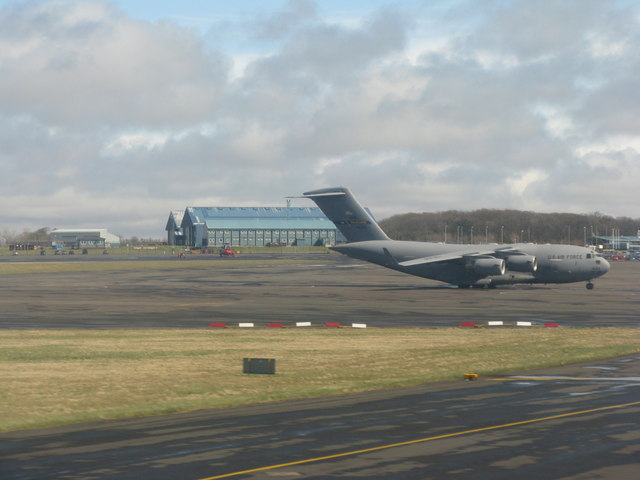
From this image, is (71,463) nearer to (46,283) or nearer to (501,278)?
(501,278)

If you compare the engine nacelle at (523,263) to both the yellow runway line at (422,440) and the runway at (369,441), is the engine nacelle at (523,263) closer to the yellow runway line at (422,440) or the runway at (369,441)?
the runway at (369,441)

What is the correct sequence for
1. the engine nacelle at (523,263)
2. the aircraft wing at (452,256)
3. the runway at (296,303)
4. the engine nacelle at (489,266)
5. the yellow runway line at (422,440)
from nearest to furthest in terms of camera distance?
the yellow runway line at (422,440), the runway at (296,303), the engine nacelle at (489,266), the engine nacelle at (523,263), the aircraft wing at (452,256)

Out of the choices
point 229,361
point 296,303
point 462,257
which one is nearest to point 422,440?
point 229,361

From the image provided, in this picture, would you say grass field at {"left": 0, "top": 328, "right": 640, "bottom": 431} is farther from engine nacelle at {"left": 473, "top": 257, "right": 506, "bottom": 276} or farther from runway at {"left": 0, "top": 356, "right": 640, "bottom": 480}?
engine nacelle at {"left": 473, "top": 257, "right": 506, "bottom": 276}

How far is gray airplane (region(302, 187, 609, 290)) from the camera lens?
69875mm

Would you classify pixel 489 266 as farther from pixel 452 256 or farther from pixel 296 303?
pixel 296 303

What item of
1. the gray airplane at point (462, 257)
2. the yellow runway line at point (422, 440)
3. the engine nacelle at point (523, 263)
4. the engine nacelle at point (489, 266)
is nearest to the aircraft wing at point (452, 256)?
the gray airplane at point (462, 257)

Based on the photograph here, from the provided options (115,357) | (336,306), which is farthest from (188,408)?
(336,306)

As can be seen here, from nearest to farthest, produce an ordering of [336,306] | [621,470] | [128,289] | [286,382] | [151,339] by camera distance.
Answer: [621,470]
[286,382]
[151,339]
[336,306]
[128,289]

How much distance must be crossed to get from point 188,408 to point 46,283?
210 ft

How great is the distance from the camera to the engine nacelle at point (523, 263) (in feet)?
228

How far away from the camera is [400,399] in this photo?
20562mm

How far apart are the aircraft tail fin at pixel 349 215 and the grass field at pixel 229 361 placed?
115 ft

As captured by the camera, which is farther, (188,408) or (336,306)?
(336,306)
